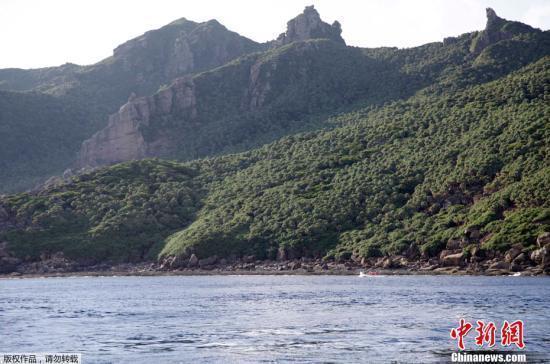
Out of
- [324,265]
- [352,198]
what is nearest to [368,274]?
[324,265]

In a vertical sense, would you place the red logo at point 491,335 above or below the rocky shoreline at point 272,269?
below

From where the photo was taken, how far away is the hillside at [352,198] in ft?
383

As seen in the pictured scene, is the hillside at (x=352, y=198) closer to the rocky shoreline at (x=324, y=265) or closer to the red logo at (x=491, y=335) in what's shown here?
the rocky shoreline at (x=324, y=265)

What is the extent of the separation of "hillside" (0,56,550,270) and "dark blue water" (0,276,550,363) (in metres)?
16.8

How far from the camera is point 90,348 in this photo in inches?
2062

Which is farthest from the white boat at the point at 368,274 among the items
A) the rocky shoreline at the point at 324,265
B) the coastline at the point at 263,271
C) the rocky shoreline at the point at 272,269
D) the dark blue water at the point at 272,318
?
the dark blue water at the point at 272,318

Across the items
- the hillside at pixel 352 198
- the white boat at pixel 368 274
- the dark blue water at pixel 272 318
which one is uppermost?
the hillside at pixel 352 198

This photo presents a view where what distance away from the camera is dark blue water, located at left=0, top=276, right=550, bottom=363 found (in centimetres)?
4956

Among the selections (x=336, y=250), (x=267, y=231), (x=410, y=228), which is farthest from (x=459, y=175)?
(x=267, y=231)

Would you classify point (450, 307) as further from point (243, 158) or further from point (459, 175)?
point (243, 158)

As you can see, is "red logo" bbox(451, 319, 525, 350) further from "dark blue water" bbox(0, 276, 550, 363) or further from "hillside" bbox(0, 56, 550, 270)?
"hillside" bbox(0, 56, 550, 270)

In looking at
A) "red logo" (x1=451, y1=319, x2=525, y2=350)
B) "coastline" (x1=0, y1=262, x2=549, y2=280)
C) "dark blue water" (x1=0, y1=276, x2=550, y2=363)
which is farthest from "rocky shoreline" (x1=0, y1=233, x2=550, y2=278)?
"red logo" (x1=451, y1=319, x2=525, y2=350)

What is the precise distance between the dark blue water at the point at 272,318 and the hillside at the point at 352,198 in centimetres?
1675

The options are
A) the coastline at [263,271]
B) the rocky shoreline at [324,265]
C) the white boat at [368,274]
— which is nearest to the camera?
the rocky shoreline at [324,265]
